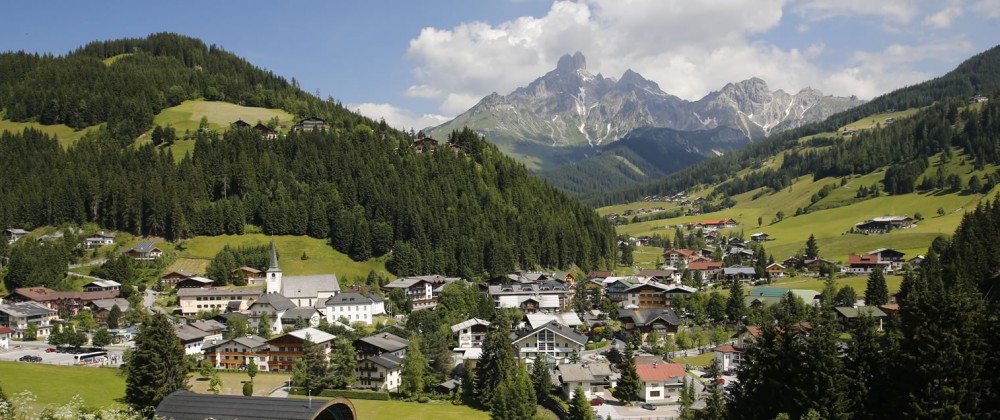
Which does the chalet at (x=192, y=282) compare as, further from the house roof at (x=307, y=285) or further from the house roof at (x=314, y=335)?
the house roof at (x=314, y=335)

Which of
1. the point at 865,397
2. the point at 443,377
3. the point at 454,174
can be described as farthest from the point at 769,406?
the point at 454,174

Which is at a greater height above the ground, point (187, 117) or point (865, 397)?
point (187, 117)

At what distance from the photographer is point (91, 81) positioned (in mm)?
165375

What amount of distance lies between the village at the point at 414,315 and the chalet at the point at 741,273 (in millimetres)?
2938

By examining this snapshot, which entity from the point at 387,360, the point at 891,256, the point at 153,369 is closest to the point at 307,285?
the point at 387,360

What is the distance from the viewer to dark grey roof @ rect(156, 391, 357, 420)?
3384 cm

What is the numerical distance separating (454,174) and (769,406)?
4204 inches

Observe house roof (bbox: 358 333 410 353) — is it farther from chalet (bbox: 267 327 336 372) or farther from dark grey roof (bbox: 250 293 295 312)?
dark grey roof (bbox: 250 293 295 312)

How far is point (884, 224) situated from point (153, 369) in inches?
6235

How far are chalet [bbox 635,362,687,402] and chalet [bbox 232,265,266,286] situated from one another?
62.8 m

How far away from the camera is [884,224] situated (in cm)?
15725

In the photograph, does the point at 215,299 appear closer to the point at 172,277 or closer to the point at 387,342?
the point at 172,277

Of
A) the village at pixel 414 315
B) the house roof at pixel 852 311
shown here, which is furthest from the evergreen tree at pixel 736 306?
the house roof at pixel 852 311

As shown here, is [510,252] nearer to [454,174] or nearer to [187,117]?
[454,174]
